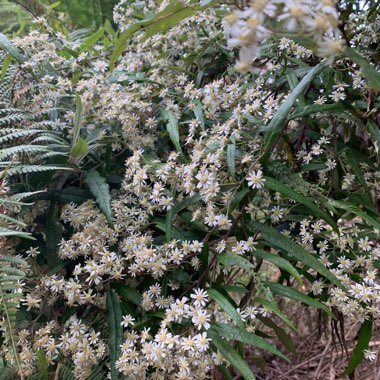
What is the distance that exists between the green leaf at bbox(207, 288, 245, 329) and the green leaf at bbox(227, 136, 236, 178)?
176mm

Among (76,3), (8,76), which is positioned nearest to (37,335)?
(8,76)

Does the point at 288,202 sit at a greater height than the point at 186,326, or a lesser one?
greater

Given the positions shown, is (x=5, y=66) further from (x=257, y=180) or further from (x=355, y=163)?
(x=355, y=163)

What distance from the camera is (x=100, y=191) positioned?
0.84 m

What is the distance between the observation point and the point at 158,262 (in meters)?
0.77

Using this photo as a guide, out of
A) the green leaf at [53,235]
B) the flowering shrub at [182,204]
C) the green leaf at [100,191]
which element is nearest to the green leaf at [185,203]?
the flowering shrub at [182,204]

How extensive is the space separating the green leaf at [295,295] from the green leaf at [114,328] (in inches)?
9.2

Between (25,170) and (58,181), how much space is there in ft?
0.50

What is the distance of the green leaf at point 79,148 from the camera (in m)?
0.83

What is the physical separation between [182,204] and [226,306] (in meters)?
0.19

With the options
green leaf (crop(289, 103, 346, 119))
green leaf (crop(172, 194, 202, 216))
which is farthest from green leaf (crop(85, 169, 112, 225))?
green leaf (crop(289, 103, 346, 119))

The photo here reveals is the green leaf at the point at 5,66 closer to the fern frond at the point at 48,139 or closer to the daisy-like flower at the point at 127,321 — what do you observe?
the fern frond at the point at 48,139

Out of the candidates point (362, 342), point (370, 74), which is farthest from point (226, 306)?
point (370, 74)

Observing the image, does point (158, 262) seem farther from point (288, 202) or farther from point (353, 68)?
point (353, 68)
